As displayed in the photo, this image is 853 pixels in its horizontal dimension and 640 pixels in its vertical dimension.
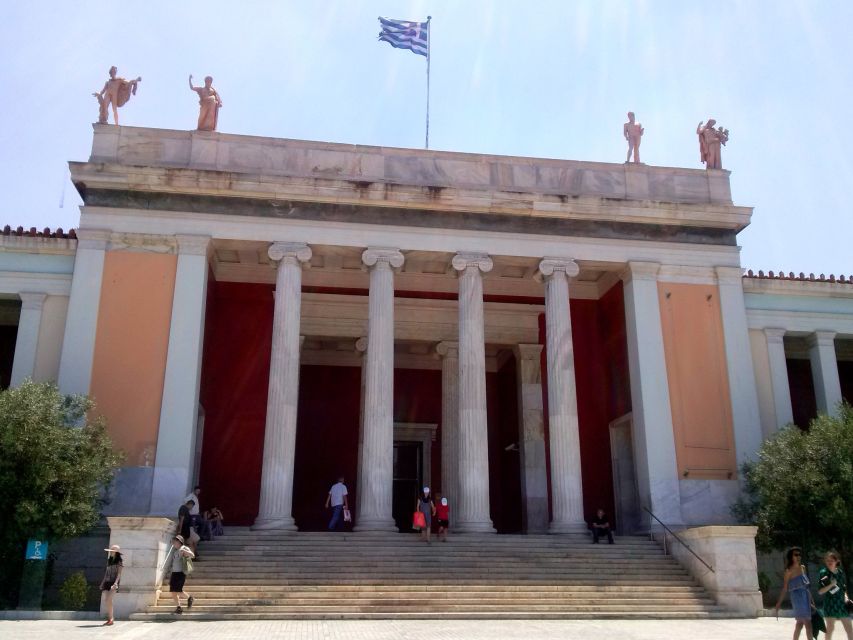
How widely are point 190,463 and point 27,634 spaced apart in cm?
757

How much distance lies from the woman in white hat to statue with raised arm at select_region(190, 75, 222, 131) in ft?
38.6

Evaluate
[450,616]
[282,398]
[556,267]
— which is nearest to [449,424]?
[556,267]

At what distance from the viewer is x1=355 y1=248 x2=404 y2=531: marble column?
18.7m

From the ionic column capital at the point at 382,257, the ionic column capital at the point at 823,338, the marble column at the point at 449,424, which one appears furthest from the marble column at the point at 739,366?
the ionic column capital at the point at 382,257

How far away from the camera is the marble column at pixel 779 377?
21.9 meters

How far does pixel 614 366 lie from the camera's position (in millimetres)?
23156

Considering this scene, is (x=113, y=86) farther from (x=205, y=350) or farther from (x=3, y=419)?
(x=3, y=419)

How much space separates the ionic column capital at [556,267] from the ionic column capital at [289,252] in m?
5.95

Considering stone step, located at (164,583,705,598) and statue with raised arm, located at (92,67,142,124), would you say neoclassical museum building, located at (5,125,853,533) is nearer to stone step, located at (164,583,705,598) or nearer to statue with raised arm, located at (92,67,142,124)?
statue with raised arm, located at (92,67,142,124)

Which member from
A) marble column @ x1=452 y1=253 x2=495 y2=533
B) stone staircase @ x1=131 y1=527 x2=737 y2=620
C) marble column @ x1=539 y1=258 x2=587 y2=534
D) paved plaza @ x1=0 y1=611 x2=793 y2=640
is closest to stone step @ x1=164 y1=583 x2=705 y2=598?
stone staircase @ x1=131 y1=527 x2=737 y2=620

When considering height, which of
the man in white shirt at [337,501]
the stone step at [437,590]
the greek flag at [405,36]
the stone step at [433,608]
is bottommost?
the stone step at [433,608]

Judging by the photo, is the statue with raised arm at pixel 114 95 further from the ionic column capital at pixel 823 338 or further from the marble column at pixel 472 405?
the ionic column capital at pixel 823 338

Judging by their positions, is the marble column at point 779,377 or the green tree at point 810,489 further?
the marble column at point 779,377

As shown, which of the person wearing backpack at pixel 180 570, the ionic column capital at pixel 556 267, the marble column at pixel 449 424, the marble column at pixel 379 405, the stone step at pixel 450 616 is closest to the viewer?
the person wearing backpack at pixel 180 570
